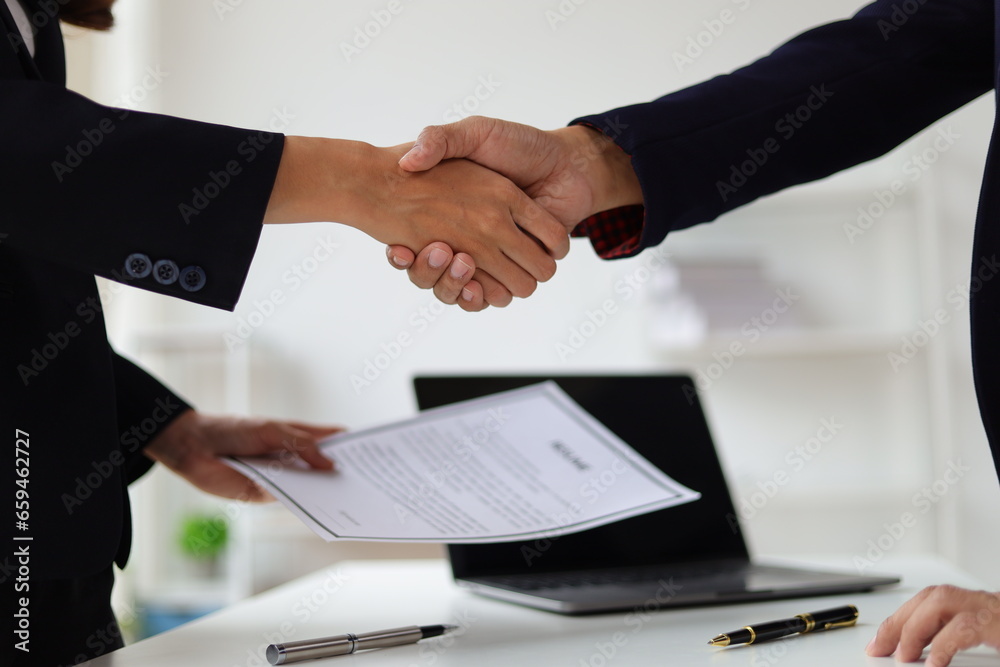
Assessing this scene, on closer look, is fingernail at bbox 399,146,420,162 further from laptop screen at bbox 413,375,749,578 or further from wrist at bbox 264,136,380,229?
laptop screen at bbox 413,375,749,578

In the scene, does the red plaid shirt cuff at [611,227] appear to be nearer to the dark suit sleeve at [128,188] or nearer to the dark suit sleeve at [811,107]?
the dark suit sleeve at [811,107]

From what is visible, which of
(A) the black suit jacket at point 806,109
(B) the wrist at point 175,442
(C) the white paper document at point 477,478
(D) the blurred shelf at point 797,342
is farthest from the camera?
(D) the blurred shelf at point 797,342

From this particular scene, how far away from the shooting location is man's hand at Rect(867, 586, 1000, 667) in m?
0.48

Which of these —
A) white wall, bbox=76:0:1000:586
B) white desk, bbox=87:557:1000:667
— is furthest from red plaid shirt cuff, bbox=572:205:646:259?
white wall, bbox=76:0:1000:586

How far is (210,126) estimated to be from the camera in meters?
0.59

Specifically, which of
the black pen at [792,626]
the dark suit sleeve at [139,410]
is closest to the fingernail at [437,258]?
the dark suit sleeve at [139,410]

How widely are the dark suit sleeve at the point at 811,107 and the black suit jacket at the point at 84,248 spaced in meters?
0.39

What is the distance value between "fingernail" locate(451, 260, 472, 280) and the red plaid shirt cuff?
0.56 feet

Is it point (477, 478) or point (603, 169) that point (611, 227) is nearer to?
point (603, 169)

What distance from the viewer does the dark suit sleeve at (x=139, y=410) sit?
87cm

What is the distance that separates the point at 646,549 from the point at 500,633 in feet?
1.11

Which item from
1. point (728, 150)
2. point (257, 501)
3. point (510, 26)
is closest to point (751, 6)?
point (510, 26)

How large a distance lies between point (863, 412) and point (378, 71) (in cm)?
182

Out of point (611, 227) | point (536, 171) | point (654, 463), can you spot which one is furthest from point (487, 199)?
point (654, 463)
